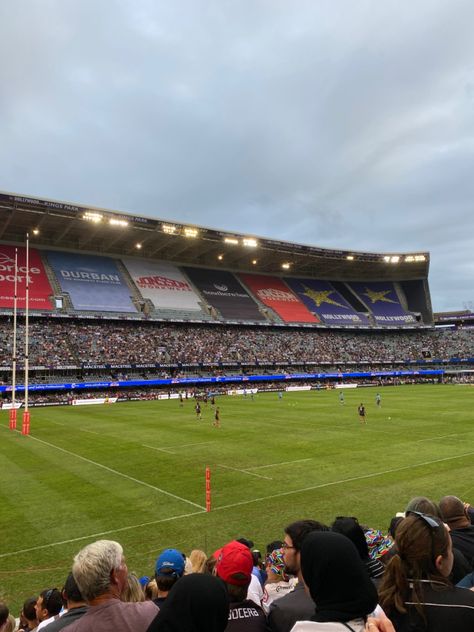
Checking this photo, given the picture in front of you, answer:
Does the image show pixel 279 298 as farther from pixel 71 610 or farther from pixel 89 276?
pixel 71 610

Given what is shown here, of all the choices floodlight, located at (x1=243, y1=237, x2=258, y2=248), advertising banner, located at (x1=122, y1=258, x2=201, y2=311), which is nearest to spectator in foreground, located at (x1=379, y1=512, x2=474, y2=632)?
advertising banner, located at (x1=122, y1=258, x2=201, y2=311)

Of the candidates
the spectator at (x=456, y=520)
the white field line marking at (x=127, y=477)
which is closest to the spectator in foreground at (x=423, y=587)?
the spectator at (x=456, y=520)

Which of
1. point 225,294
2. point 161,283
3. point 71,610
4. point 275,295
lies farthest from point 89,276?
point 71,610

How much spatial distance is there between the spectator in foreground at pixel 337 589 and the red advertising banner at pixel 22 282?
68.2 meters

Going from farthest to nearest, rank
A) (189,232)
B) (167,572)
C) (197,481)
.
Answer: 1. (189,232)
2. (197,481)
3. (167,572)

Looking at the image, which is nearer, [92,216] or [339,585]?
[339,585]

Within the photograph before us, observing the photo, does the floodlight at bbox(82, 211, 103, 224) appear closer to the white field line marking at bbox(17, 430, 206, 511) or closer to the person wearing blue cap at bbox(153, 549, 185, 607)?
the white field line marking at bbox(17, 430, 206, 511)

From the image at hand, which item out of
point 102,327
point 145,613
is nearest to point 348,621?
point 145,613

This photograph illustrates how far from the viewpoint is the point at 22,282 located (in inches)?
2763

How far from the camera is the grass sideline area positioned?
12.5 m

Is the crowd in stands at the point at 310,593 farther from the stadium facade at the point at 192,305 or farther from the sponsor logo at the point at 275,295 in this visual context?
the sponsor logo at the point at 275,295

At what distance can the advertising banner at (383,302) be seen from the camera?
103625mm

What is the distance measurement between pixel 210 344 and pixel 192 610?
7708cm

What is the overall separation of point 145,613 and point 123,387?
68.1 m
